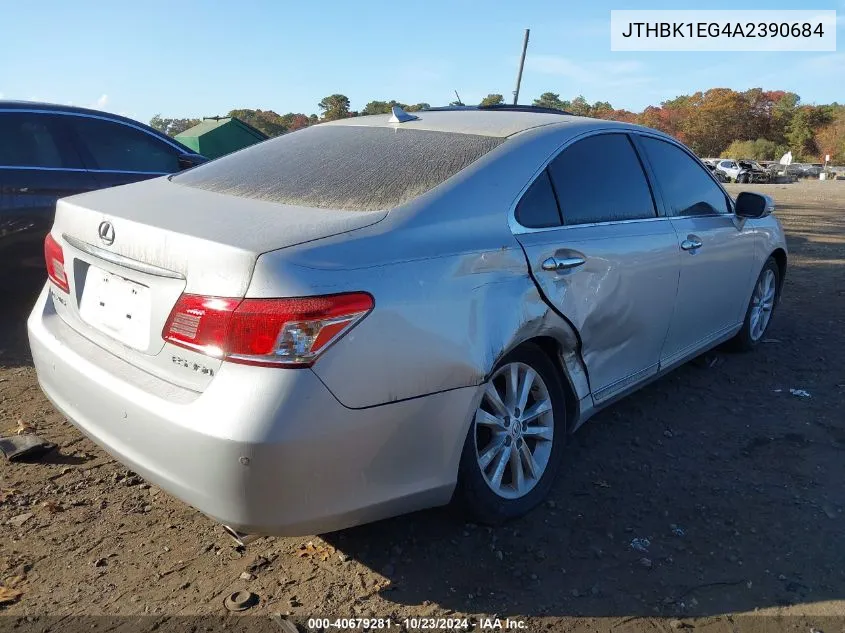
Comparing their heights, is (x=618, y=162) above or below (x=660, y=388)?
above

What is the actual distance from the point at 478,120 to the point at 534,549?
1.85 m

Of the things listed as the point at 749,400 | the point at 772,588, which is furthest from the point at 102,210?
the point at 749,400

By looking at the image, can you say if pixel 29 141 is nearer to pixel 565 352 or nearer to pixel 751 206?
pixel 565 352

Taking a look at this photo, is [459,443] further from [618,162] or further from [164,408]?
[618,162]

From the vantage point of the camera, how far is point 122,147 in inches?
225

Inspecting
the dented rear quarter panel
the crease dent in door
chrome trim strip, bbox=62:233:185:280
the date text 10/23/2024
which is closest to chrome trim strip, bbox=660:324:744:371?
the crease dent in door

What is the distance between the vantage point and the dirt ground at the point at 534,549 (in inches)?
91.0

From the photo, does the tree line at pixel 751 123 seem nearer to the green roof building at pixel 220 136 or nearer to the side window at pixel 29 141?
the green roof building at pixel 220 136

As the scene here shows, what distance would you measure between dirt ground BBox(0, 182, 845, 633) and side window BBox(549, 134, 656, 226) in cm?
116

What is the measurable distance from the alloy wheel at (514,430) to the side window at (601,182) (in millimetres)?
717

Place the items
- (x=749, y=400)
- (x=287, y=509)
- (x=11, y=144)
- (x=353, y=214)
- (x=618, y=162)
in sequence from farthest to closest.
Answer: (x=11, y=144) < (x=749, y=400) < (x=618, y=162) < (x=353, y=214) < (x=287, y=509)

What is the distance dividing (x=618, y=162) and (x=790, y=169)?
5548cm

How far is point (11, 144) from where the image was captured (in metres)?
5.07

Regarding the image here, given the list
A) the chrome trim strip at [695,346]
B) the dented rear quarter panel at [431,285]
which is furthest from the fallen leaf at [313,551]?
the chrome trim strip at [695,346]
